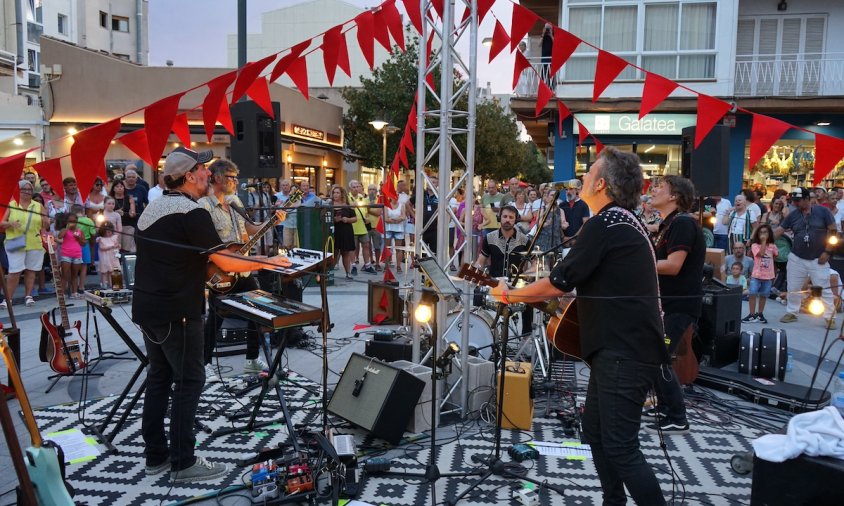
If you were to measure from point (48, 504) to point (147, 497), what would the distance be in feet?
3.72

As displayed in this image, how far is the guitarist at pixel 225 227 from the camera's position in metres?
5.31

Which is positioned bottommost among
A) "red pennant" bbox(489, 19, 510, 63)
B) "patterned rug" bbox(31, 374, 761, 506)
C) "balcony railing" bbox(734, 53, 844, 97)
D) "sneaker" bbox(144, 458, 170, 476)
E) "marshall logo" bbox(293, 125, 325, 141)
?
"patterned rug" bbox(31, 374, 761, 506)

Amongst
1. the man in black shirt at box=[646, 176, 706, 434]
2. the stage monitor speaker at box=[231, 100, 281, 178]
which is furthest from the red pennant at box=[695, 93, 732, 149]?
the stage monitor speaker at box=[231, 100, 281, 178]

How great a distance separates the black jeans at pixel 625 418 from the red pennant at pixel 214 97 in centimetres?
344

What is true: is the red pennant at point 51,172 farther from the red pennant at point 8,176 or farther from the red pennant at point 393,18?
the red pennant at point 393,18

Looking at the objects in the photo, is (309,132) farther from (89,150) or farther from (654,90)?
(654,90)

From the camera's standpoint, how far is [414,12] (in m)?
5.31

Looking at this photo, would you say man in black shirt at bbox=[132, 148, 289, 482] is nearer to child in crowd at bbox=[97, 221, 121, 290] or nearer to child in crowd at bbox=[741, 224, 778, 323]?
child in crowd at bbox=[97, 221, 121, 290]

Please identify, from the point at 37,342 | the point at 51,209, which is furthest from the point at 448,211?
the point at 51,209

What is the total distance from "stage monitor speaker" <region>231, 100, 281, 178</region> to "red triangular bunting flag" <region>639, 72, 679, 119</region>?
4.80 metres

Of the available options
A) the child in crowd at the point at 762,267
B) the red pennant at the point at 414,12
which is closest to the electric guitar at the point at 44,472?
the red pennant at the point at 414,12

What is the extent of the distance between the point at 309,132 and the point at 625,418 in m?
22.0

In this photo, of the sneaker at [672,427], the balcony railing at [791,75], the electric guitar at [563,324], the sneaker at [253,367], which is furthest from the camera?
the balcony railing at [791,75]

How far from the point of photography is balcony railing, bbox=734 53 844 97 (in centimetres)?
1661
